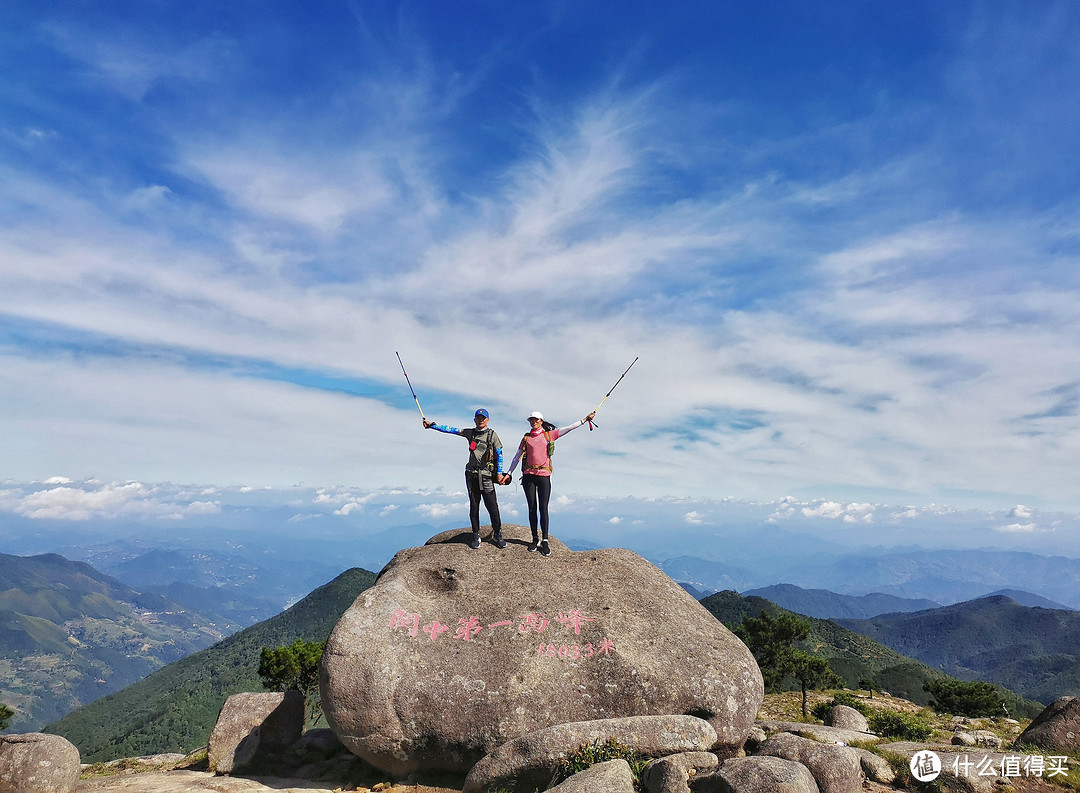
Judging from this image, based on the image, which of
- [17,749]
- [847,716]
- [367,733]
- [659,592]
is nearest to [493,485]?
[659,592]

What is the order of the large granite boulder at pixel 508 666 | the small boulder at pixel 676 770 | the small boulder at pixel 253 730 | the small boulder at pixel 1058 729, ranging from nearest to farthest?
the small boulder at pixel 676 770 → the large granite boulder at pixel 508 666 → the small boulder at pixel 1058 729 → the small boulder at pixel 253 730

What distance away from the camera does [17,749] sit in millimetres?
15062

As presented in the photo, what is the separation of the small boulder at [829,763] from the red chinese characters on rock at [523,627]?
5.16 metres

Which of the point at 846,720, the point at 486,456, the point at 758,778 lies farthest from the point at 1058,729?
the point at 486,456

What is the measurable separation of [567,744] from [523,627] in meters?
4.05

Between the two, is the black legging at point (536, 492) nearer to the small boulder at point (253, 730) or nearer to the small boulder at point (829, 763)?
the small boulder at point (829, 763)

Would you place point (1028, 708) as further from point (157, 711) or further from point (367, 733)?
point (157, 711)

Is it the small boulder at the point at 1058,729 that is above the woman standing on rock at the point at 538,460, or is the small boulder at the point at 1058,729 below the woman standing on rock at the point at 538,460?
below

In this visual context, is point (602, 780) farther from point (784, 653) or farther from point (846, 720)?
point (784, 653)

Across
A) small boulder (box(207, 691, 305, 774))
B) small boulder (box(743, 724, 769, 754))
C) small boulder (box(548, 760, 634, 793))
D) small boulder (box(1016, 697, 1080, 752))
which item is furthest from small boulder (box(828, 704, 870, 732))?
small boulder (box(207, 691, 305, 774))

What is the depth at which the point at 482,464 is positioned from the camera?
18.8 meters

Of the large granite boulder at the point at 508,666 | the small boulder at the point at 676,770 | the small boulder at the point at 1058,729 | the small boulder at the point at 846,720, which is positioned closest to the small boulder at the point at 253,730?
the large granite boulder at the point at 508,666

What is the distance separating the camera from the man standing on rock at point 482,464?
61.5ft

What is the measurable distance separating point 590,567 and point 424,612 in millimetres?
5736
